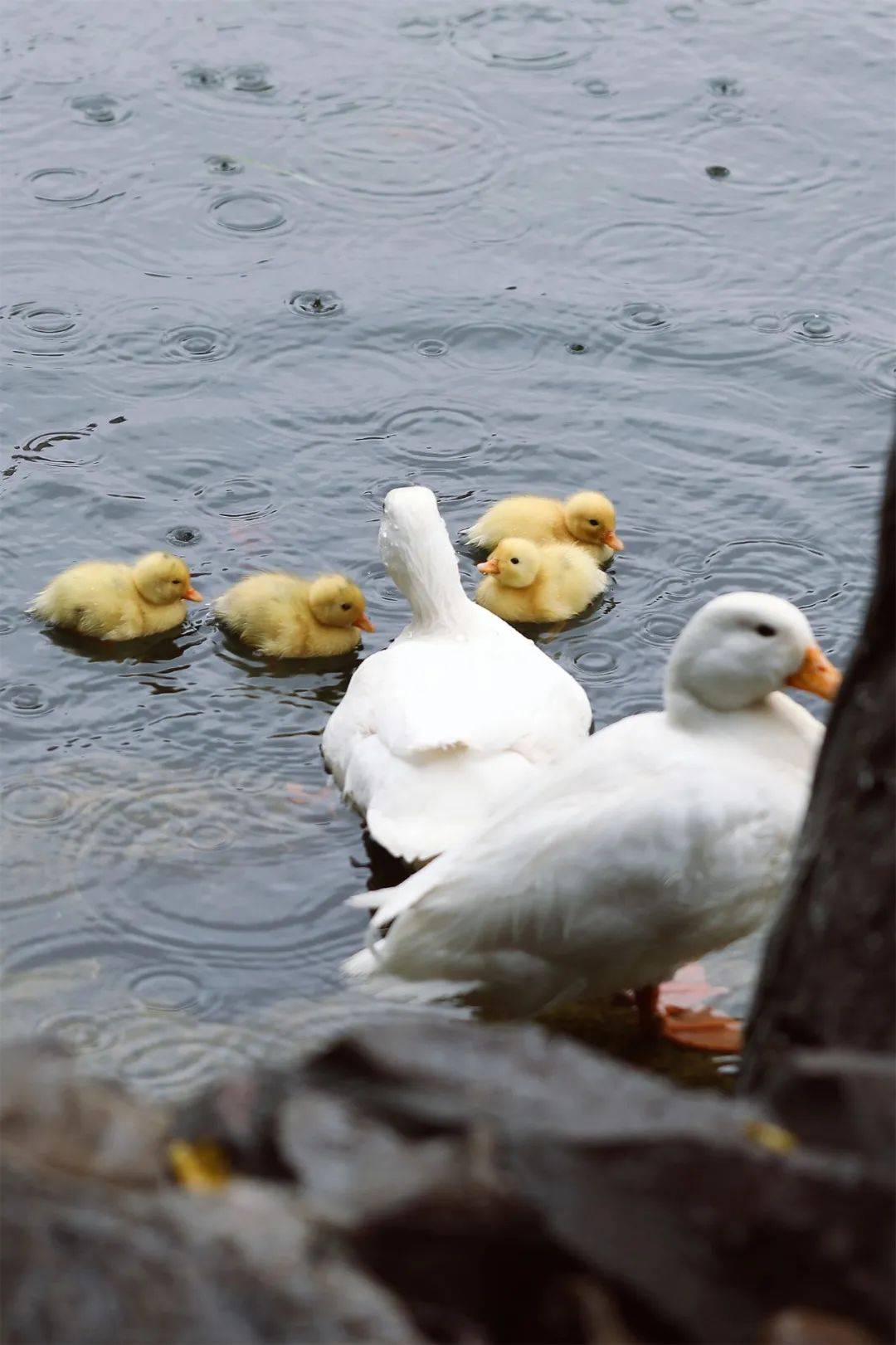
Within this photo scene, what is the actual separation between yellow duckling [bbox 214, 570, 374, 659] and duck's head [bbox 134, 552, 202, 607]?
163 mm

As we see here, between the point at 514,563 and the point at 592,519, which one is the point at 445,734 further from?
the point at 592,519

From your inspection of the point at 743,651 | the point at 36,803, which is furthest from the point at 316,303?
the point at 743,651

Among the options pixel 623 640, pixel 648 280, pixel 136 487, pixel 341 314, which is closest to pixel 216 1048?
pixel 623 640

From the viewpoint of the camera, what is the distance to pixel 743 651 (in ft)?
13.5

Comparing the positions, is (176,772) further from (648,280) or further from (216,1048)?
(648,280)

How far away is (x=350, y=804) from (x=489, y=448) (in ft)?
7.07

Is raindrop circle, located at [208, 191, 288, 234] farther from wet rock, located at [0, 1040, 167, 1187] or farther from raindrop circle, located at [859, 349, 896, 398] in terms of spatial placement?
wet rock, located at [0, 1040, 167, 1187]

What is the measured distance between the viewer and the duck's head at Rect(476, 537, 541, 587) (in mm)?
6215

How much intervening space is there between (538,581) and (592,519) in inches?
12.4

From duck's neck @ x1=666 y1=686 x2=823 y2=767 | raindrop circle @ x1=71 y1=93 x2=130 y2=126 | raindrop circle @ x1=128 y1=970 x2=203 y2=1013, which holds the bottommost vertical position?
raindrop circle @ x1=128 y1=970 x2=203 y2=1013

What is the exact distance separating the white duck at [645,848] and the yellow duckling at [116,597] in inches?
83.1

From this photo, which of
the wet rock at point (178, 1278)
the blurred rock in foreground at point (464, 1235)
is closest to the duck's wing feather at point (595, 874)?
the blurred rock in foreground at point (464, 1235)

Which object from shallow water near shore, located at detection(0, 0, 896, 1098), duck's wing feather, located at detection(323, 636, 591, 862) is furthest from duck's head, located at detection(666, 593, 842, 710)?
shallow water near shore, located at detection(0, 0, 896, 1098)

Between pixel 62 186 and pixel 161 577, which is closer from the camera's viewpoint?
pixel 161 577
